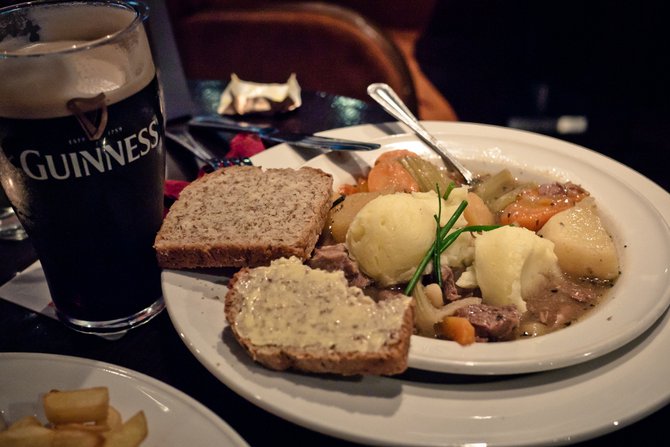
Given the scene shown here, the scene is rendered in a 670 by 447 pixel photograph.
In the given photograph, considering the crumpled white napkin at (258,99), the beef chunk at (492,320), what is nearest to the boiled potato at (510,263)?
the beef chunk at (492,320)

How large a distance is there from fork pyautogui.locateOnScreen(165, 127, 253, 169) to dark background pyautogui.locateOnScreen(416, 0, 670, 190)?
113 inches

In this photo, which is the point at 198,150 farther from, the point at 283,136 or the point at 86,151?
the point at 86,151

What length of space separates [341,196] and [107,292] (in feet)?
2.58

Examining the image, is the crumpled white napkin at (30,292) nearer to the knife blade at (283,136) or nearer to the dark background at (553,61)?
the knife blade at (283,136)

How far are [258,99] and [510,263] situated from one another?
1.55 meters

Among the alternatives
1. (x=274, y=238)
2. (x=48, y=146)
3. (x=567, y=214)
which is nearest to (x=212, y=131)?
(x=274, y=238)

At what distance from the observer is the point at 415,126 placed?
233 cm

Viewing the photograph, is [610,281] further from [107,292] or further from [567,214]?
[107,292]

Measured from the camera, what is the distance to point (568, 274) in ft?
5.83

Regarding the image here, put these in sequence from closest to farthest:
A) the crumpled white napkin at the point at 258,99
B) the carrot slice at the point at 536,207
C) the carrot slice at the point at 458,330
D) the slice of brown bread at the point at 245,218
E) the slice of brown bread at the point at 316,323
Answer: the slice of brown bread at the point at 316,323
the carrot slice at the point at 458,330
the slice of brown bread at the point at 245,218
the carrot slice at the point at 536,207
the crumpled white napkin at the point at 258,99

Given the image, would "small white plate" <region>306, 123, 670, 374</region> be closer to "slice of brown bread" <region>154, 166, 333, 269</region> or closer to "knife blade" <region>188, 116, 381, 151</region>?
"knife blade" <region>188, 116, 381, 151</region>

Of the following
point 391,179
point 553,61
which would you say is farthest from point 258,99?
point 553,61

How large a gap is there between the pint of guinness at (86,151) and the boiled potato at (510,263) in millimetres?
893

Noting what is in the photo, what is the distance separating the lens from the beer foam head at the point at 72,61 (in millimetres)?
1264
